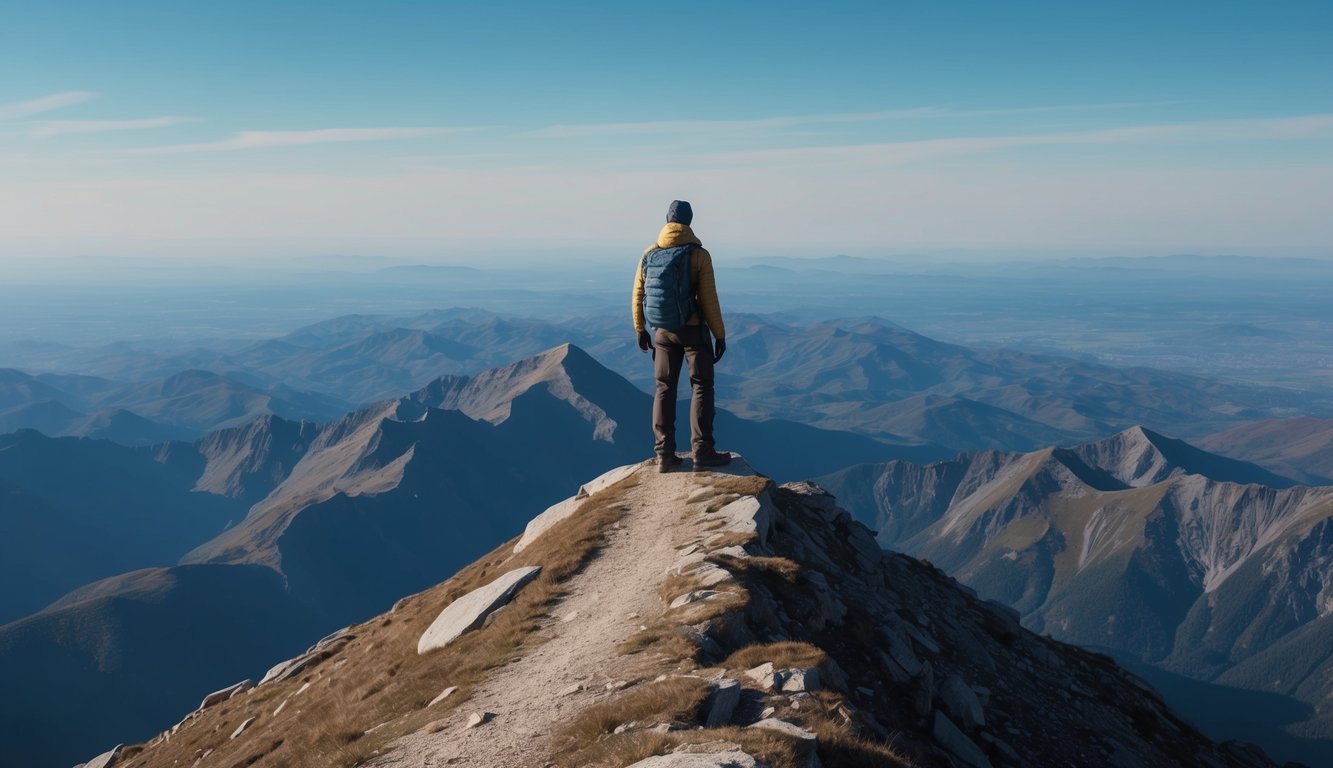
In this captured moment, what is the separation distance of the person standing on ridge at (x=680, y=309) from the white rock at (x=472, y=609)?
726cm

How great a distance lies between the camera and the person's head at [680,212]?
999 inches

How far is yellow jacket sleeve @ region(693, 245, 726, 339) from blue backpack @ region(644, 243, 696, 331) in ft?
0.75

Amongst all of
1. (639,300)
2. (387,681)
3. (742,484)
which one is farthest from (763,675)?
(639,300)

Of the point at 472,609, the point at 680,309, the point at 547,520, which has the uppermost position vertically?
the point at 680,309

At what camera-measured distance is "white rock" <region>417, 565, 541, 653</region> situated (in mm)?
22438

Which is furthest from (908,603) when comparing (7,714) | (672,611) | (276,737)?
(7,714)

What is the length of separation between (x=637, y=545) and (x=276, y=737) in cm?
1039

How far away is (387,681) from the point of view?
21234 millimetres

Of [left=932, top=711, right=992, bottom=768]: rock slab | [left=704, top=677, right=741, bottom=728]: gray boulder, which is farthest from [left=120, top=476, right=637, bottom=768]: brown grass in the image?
[left=932, top=711, right=992, bottom=768]: rock slab

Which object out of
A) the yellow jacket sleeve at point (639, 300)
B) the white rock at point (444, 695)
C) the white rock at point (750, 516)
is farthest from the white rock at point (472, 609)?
the yellow jacket sleeve at point (639, 300)

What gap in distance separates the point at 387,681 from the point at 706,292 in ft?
45.1

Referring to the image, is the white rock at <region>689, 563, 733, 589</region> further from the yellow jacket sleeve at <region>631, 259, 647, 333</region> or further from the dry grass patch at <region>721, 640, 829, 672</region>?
the yellow jacket sleeve at <region>631, 259, 647, 333</region>

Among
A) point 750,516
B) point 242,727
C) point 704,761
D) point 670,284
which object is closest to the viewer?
point 704,761

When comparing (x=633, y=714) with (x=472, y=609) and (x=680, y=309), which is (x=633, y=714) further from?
(x=680, y=309)
